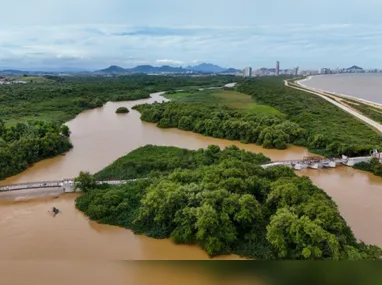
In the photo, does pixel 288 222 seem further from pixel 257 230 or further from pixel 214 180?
pixel 214 180

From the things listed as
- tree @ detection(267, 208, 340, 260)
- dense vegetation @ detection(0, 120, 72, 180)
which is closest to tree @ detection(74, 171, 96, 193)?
dense vegetation @ detection(0, 120, 72, 180)

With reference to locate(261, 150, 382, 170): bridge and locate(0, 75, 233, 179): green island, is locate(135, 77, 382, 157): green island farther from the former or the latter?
locate(0, 75, 233, 179): green island

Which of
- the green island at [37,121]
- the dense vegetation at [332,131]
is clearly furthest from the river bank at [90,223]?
the dense vegetation at [332,131]

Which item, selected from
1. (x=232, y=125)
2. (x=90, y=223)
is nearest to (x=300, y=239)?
(x=90, y=223)

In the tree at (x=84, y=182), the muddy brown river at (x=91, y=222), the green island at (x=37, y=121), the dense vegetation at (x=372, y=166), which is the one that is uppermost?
the green island at (x=37, y=121)

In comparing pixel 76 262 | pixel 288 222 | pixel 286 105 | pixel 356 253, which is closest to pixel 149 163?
pixel 288 222

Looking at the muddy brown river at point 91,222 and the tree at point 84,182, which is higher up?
the tree at point 84,182

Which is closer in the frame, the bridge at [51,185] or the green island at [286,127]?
the bridge at [51,185]

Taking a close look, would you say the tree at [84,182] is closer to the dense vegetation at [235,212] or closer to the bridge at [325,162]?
the dense vegetation at [235,212]
